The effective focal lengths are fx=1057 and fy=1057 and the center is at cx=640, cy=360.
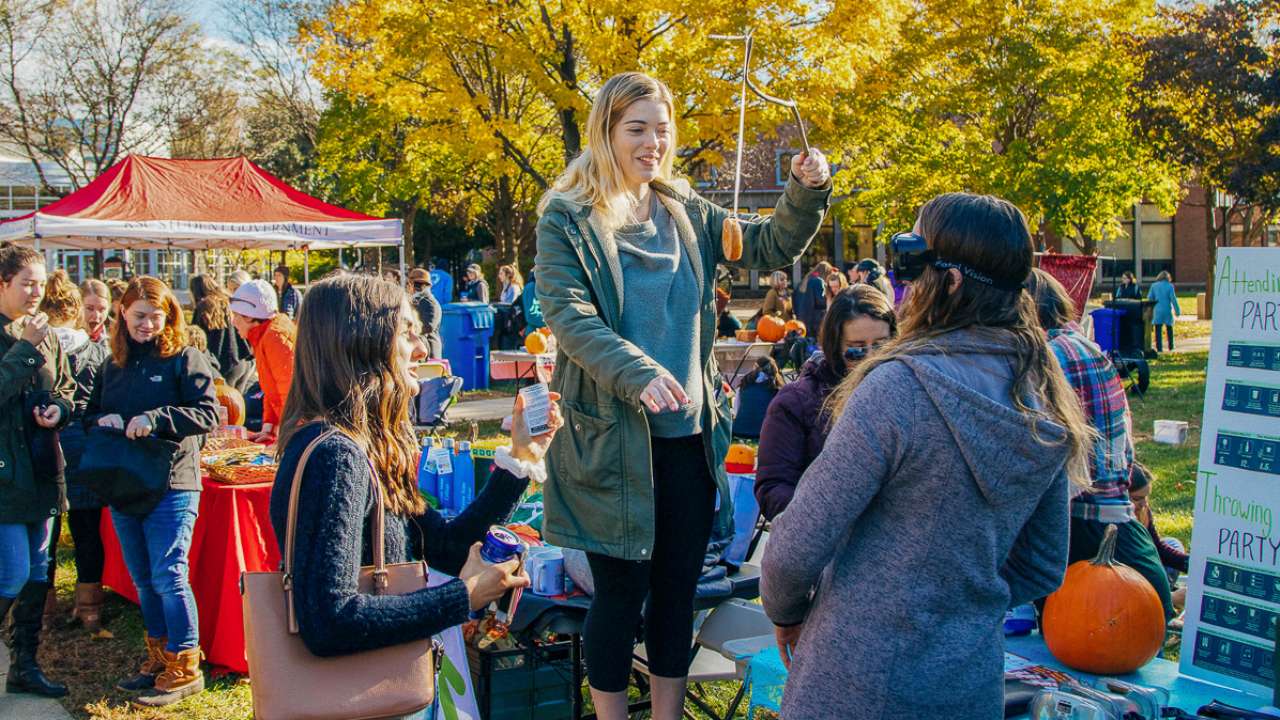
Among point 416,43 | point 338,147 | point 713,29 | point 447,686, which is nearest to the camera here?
point 447,686

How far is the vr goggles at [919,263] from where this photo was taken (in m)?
1.99

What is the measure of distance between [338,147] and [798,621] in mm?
26492

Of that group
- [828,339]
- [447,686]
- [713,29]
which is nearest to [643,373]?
[828,339]

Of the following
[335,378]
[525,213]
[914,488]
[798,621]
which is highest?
[525,213]

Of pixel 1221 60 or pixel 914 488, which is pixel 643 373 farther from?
pixel 1221 60

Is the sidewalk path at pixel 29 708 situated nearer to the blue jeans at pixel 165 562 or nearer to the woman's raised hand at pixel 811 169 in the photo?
the blue jeans at pixel 165 562

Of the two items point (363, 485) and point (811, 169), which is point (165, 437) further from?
point (811, 169)

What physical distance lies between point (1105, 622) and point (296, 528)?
2251mm

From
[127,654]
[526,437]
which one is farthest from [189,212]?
[526,437]

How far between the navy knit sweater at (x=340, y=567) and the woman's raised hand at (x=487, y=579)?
0.16 ft

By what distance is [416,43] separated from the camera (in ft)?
46.7

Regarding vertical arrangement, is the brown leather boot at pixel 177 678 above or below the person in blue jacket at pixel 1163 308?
below

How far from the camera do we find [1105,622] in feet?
9.91

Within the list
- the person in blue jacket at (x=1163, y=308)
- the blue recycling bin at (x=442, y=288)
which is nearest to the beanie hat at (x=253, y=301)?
the blue recycling bin at (x=442, y=288)
